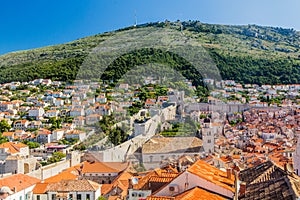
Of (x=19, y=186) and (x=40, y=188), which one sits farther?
(x=40, y=188)

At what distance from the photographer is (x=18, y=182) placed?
1049cm

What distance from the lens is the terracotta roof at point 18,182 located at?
10.1m

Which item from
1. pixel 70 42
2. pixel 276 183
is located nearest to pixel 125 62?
pixel 276 183

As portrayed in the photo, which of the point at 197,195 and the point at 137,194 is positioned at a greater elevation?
the point at 197,195

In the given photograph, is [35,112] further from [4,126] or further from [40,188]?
[40,188]

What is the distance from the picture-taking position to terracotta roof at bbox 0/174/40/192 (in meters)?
10.1

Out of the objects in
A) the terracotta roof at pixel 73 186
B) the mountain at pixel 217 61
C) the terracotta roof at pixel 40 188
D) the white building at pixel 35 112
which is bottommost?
the terracotta roof at pixel 40 188

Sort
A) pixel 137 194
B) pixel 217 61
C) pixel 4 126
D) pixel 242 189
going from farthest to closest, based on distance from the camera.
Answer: pixel 217 61 < pixel 4 126 < pixel 137 194 < pixel 242 189

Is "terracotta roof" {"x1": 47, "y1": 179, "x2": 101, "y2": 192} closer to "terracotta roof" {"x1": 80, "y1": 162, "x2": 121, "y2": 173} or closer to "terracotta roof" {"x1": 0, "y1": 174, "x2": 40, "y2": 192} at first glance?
"terracotta roof" {"x1": 0, "y1": 174, "x2": 40, "y2": 192}

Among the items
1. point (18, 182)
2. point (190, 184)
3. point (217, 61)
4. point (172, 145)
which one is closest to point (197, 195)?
point (190, 184)

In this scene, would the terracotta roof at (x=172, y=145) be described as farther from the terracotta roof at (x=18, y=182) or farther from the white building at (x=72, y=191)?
the white building at (x=72, y=191)

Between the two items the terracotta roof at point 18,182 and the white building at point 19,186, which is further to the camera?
the terracotta roof at point 18,182

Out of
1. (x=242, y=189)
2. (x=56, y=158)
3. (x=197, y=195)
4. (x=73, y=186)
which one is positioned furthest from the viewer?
(x=56, y=158)

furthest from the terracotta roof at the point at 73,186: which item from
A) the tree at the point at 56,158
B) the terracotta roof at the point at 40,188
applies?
the tree at the point at 56,158
